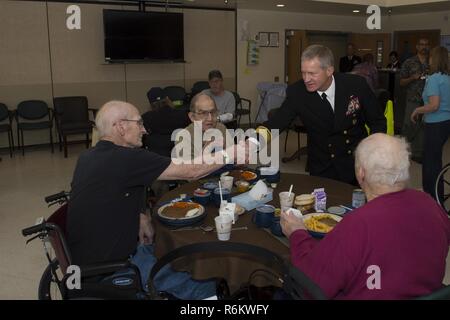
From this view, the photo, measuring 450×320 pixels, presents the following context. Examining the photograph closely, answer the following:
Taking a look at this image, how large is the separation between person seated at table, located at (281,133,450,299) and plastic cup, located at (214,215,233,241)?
1.55 feet

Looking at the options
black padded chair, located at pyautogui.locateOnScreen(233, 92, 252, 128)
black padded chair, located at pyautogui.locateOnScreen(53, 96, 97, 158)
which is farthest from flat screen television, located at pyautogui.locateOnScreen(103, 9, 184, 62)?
black padded chair, located at pyautogui.locateOnScreen(233, 92, 252, 128)

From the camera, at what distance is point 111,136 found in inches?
89.6

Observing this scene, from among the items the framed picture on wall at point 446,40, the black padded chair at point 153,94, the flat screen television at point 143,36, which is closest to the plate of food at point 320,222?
the black padded chair at point 153,94

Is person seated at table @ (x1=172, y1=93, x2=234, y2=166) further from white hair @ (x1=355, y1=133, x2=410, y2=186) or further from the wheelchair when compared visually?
white hair @ (x1=355, y1=133, x2=410, y2=186)

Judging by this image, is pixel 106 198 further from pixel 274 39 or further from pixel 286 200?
pixel 274 39

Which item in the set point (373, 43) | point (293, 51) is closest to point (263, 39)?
point (293, 51)

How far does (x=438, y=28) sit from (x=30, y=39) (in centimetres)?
918

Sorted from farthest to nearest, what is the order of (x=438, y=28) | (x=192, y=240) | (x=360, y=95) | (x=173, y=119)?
(x=438, y=28) → (x=173, y=119) → (x=360, y=95) → (x=192, y=240)

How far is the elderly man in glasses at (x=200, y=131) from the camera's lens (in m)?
3.43

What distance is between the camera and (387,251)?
4.67 ft

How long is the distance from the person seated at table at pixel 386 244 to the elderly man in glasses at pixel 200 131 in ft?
6.38

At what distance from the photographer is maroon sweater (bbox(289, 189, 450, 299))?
4.69 feet

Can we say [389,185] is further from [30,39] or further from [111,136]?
[30,39]

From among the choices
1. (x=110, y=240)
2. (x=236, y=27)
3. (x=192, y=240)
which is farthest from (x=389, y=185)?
(x=236, y=27)
